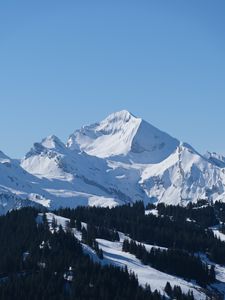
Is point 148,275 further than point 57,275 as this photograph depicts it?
Yes

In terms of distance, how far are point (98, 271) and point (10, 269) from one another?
1966cm

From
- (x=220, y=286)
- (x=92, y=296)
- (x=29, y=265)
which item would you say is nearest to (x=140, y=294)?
(x=92, y=296)

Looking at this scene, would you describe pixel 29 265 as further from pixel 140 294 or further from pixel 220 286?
pixel 220 286

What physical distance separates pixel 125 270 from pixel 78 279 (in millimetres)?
18529

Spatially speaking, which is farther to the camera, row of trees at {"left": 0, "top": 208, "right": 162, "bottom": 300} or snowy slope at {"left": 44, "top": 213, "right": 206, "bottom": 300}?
snowy slope at {"left": 44, "top": 213, "right": 206, "bottom": 300}

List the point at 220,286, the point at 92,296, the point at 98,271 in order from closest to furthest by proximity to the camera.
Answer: the point at 92,296 → the point at 98,271 → the point at 220,286

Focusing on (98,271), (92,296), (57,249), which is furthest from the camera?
(57,249)

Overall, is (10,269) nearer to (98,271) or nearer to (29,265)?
(29,265)

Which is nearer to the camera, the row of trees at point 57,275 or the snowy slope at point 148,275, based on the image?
the row of trees at point 57,275

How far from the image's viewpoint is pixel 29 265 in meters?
173

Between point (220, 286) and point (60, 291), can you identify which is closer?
point (60, 291)

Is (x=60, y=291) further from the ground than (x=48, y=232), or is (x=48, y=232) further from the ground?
(x=48, y=232)

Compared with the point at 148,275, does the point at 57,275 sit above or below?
below

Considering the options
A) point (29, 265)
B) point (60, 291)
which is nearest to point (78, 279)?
point (60, 291)
